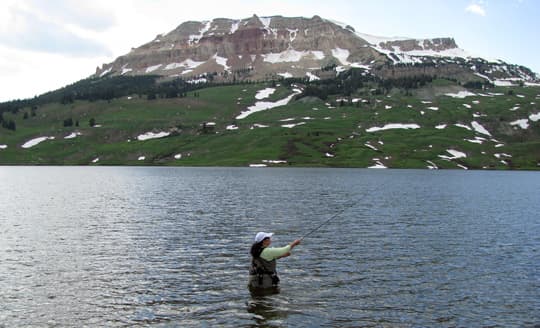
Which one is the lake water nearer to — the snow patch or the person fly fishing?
the person fly fishing

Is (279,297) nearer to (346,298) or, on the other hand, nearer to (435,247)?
(346,298)

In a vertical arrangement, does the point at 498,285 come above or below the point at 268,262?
below

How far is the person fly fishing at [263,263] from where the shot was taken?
2503 centimetres

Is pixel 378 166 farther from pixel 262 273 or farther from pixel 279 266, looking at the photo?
pixel 262 273

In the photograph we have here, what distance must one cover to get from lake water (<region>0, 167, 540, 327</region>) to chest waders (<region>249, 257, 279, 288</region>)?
89cm

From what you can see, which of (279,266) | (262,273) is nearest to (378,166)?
(279,266)

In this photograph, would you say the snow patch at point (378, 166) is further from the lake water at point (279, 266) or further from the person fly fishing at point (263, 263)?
the person fly fishing at point (263, 263)

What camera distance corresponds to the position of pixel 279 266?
31.3 metres

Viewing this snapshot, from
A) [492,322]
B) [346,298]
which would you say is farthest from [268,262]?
[492,322]

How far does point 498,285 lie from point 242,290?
14438 mm

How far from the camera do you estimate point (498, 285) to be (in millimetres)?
27281

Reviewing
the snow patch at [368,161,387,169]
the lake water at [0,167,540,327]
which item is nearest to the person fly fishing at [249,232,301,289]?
the lake water at [0,167,540,327]

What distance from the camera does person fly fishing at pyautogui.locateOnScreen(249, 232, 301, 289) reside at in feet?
82.1

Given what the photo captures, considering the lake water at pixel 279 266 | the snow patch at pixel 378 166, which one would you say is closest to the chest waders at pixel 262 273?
the lake water at pixel 279 266
